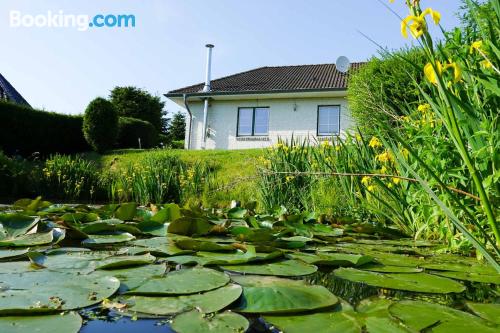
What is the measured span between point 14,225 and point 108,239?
46cm

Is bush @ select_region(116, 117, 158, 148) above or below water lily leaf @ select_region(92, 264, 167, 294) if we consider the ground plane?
above

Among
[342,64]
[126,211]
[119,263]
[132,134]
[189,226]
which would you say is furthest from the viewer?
[132,134]

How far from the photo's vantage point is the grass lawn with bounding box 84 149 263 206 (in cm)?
577

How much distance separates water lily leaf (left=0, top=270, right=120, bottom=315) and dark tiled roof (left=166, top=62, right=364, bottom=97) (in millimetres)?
13336

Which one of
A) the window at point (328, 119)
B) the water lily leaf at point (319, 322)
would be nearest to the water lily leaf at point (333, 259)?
the water lily leaf at point (319, 322)

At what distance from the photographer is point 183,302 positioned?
3.36 ft

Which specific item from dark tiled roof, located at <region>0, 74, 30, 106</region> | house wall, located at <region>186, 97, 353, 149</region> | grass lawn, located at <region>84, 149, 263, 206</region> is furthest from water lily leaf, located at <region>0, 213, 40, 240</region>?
dark tiled roof, located at <region>0, 74, 30, 106</region>

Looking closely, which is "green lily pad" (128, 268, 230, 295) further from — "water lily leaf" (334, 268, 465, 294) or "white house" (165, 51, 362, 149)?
"white house" (165, 51, 362, 149)

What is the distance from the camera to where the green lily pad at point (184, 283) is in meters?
1.08

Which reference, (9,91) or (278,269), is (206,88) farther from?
(278,269)

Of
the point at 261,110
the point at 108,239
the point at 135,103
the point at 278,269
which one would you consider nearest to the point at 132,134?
the point at 261,110

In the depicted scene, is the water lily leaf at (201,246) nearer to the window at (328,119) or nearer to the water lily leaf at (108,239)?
the water lily leaf at (108,239)

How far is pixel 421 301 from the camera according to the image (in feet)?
3.73

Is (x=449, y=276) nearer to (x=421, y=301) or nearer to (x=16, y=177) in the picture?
(x=421, y=301)
